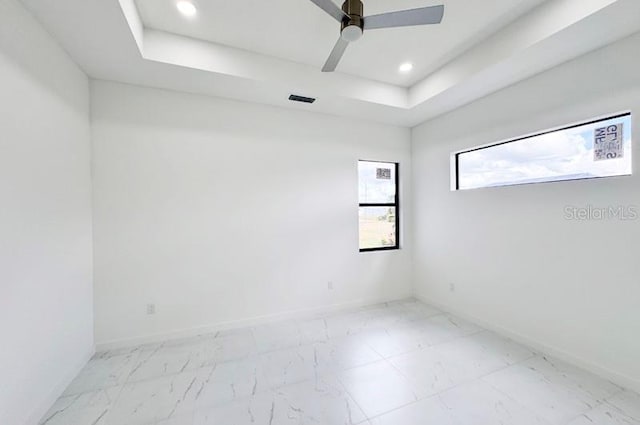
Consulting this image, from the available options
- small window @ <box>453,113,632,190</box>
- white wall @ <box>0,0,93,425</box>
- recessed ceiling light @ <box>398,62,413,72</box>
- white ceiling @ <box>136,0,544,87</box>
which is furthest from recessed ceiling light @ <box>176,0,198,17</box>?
small window @ <box>453,113,632,190</box>

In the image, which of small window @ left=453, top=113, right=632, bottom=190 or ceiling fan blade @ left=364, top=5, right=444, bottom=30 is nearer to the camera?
ceiling fan blade @ left=364, top=5, right=444, bottom=30

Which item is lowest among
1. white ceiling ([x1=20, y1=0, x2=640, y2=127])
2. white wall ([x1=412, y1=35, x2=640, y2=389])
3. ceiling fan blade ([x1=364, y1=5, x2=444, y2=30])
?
white wall ([x1=412, y1=35, x2=640, y2=389])

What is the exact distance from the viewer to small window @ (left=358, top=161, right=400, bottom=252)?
4008mm

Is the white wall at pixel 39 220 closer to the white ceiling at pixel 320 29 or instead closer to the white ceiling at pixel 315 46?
the white ceiling at pixel 315 46

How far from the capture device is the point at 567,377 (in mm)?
2221

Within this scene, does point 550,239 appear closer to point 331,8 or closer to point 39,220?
point 331,8

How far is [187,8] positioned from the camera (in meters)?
2.11

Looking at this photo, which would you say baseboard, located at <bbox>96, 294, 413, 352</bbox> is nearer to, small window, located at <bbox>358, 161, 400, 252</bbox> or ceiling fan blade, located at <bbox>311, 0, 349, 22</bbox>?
small window, located at <bbox>358, 161, 400, 252</bbox>

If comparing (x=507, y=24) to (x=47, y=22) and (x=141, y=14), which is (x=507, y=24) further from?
(x=47, y=22)

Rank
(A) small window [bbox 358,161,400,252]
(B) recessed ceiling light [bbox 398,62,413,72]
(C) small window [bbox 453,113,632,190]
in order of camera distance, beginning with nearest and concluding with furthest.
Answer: (C) small window [bbox 453,113,632,190], (B) recessed ceiling light [bbox 398,62,413,72], (A) small window [bbox 358,161,400,252]

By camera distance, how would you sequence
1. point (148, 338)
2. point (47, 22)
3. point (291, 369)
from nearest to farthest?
point (47, 22) → point (291, 369) → point (148, 338)

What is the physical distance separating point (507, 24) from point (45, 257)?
4184 millimetres

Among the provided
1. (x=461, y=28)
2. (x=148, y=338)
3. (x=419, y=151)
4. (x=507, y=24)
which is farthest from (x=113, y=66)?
(x=419, y=151)

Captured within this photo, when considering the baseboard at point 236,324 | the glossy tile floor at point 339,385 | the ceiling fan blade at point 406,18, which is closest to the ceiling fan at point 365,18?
the ceiling fan blade at point 406,18
